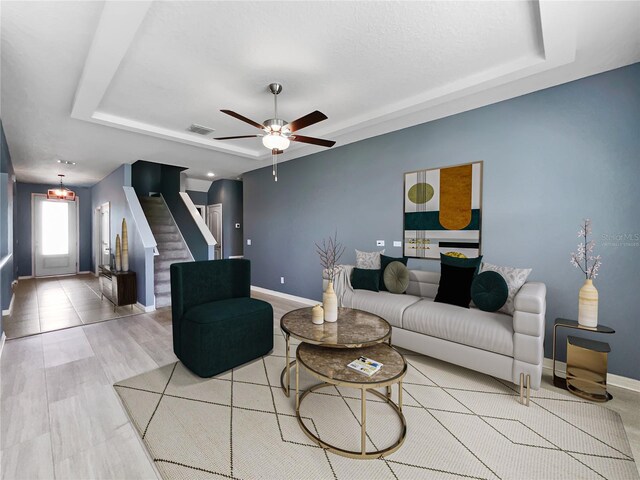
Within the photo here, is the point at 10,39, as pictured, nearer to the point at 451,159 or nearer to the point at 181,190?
the point at 451,159

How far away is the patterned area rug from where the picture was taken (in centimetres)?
159

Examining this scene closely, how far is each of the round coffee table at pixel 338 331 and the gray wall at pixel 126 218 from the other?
328 cm

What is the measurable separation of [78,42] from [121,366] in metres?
2.81

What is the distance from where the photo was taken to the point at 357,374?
1.74 meters

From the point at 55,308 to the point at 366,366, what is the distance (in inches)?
223

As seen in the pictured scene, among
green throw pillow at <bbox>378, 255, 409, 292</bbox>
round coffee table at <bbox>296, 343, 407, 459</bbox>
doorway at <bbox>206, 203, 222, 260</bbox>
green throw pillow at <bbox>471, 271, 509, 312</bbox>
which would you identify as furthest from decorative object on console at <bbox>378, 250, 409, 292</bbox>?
doorway at <bbox>206, 203, 222, 260</bbox>

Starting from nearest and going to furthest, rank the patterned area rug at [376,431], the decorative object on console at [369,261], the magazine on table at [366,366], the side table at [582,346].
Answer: the patterned area rug at [376,431]
the magazine on table at [366,366]
the side table at [582,346]
the decorative object on console at [369,261]

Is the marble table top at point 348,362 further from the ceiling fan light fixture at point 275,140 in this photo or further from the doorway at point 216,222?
the doorway at point 216,222

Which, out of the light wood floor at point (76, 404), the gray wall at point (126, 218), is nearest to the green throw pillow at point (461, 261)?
the light wood floor at point (76, 404)

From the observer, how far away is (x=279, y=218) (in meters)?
5.78

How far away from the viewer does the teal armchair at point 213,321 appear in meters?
2.54

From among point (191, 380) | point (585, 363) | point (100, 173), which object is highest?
point (100, 173)

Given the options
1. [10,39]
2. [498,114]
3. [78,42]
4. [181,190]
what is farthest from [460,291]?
[181,190]

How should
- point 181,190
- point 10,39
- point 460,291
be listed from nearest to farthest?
point 10,39
point 460,291
point 181,190
